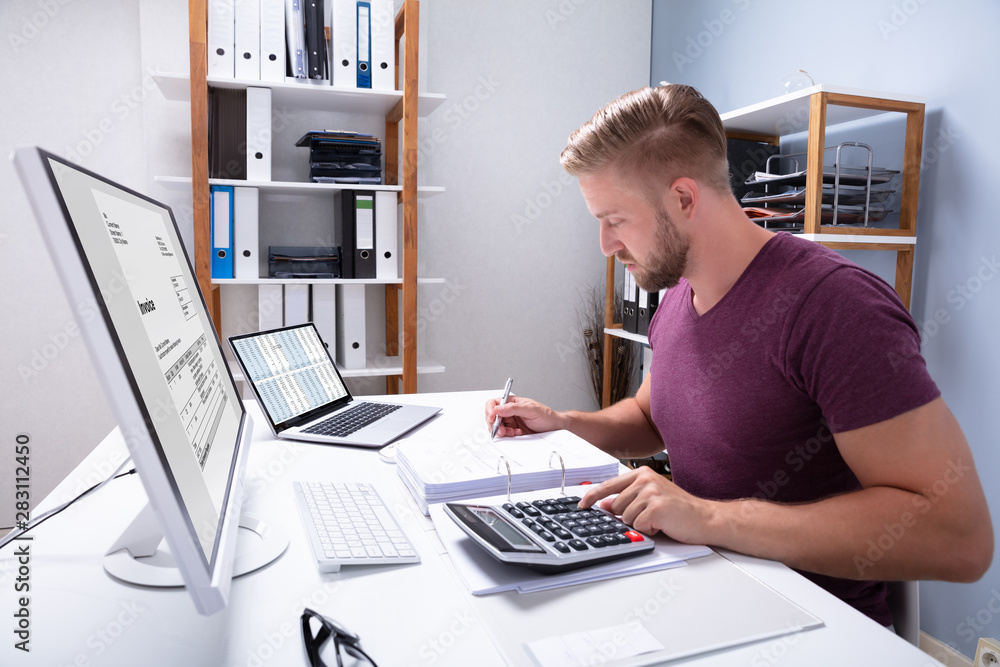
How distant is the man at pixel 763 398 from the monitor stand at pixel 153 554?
42 centimetres

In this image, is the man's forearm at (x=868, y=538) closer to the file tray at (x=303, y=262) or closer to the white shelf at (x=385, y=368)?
the white shelf at (x=385, y=368)

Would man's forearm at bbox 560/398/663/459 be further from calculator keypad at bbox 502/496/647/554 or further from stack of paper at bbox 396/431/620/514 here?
calculator keypad at bbox 502/496/647/554

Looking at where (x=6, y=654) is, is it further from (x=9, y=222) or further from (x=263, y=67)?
(x=9, y=222)

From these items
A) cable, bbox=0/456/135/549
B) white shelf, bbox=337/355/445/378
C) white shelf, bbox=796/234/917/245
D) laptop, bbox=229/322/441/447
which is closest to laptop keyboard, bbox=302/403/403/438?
laptop, bbox=229/322/441/447

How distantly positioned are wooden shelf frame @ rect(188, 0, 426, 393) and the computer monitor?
135 centimetres

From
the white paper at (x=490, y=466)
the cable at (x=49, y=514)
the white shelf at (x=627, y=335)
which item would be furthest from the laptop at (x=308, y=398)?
the white shelf at (x=627, y=335)

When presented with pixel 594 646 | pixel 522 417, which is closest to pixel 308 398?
pixel 522 417

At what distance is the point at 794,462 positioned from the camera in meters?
1.05

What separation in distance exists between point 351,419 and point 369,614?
784 mm

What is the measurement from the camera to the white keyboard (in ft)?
2.61

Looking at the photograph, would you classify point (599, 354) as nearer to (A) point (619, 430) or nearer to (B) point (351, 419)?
(A) point (619, 430)

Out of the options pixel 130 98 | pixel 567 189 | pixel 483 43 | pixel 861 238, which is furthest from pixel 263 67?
pixel 861 238

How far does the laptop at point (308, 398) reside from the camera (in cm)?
133

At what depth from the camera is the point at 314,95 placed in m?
2.45
